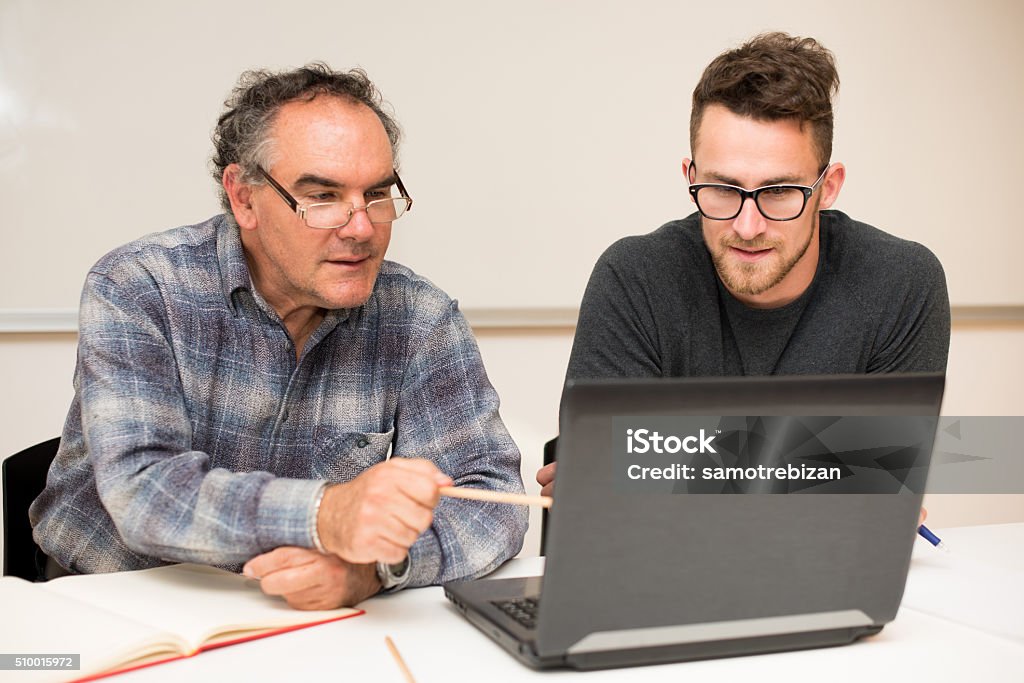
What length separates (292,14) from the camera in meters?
2.55

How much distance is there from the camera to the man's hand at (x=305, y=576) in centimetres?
117

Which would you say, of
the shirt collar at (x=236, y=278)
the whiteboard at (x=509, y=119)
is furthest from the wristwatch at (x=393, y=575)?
the whiteboard at (x=509, y=119)

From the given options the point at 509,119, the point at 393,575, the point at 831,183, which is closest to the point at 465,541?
the point at 393,575

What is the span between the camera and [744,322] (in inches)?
70.6

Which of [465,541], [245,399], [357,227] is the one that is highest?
[357,227]

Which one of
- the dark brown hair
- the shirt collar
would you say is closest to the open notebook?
the shirt collar

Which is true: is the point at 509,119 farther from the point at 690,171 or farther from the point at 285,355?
the point at 285,355

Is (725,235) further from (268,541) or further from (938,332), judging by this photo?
(268,541)

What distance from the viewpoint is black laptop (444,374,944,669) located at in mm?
912

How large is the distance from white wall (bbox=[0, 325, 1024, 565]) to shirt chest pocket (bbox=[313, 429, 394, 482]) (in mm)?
957

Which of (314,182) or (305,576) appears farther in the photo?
(314,182)

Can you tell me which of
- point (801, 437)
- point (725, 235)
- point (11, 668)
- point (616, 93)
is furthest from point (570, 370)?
point (616, 93)

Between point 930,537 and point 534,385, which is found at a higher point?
point 930,537

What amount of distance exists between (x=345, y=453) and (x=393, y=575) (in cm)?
42
